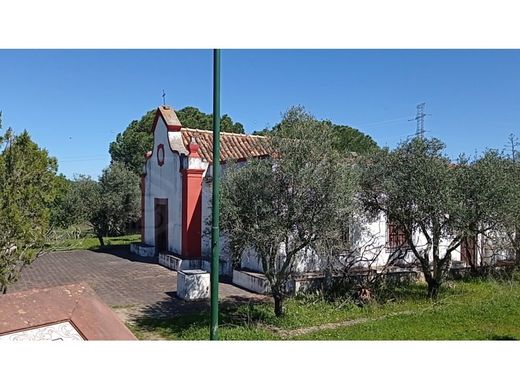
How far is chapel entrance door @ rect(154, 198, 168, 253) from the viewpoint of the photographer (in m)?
13.6

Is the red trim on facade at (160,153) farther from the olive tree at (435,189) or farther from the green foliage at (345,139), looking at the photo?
the olive tree at (435,189)

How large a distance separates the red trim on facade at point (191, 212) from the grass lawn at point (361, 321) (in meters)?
3.88

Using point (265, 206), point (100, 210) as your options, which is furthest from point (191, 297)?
point (100, 210)

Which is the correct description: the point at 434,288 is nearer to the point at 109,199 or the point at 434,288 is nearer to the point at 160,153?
the point at 160,153

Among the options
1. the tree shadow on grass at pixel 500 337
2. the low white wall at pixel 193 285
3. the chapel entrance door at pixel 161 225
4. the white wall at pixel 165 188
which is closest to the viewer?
the tree shadow on grass at pixel 500 337

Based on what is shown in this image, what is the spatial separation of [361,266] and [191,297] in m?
4.23

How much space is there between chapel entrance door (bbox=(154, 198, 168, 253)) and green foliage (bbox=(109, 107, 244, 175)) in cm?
255

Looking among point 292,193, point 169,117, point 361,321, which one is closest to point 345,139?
point 292,193

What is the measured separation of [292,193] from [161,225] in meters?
7.90

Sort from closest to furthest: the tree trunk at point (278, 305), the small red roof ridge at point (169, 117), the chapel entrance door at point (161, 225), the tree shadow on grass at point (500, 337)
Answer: the tree shadow on grass at point (500, 337) < the tree trunk at point (278, 305) < the small red roof ridge at point (169, 117) < the chapel entrance door at point (161, 225)

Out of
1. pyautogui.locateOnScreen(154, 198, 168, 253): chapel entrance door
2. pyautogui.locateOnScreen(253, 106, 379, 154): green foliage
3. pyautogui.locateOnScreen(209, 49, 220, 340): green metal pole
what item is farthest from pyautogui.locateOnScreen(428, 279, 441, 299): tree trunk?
pyautogui.locateOnScreen(154, 198, 168, 253): chapel entrance door

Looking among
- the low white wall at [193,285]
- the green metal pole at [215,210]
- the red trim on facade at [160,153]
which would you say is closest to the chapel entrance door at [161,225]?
the red trim on facade at [160,153]

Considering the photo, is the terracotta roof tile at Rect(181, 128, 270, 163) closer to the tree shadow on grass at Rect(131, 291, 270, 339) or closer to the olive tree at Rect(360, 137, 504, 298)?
the olive tree at Rect(360, 137, 504, 298)

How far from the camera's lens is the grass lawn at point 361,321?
683 cm
